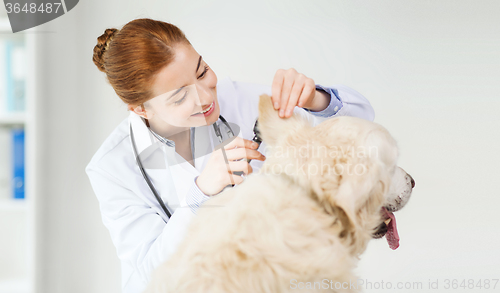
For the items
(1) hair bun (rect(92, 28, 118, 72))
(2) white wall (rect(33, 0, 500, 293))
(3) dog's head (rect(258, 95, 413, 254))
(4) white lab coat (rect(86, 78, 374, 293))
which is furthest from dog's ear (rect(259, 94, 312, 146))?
(2) white wall (rect(33, 0, 500, 293))

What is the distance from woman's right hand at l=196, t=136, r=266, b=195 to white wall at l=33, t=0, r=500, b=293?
702mm

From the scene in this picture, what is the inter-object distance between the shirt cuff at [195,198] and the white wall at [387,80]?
0.76 metres

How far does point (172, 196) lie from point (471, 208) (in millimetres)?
1287

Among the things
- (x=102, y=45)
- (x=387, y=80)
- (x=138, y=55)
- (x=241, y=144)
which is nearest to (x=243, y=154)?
(x=241, y=144)

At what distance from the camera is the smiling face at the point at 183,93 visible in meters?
0.87

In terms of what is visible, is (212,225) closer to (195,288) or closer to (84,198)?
(195,288)

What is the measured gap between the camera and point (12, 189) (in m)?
1.38

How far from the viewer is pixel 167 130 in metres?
1.03

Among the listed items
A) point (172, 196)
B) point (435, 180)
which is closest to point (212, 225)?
point (172, 196)

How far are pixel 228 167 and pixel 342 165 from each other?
0.92 feet

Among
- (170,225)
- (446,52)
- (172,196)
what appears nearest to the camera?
(170,225)

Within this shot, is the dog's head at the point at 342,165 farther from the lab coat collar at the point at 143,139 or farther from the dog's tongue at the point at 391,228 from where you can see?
the lab coat collar at the point at 143,139

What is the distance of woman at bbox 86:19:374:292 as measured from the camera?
800 millimetres

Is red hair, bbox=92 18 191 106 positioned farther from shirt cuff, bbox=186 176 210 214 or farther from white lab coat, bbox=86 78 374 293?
shirt cuff, bbox=186 176 210 214
